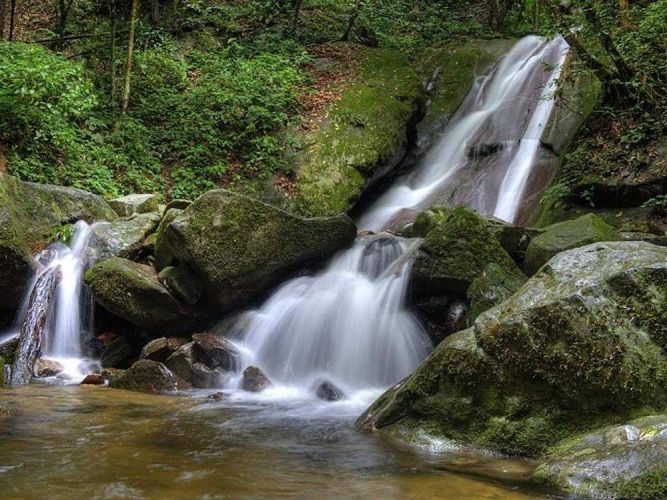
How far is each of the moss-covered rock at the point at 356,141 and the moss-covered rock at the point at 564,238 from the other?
534 centimetres

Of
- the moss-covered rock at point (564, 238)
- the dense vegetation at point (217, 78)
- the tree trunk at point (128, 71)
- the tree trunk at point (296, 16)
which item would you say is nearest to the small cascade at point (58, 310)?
the dense vegetation at point (217, 78)

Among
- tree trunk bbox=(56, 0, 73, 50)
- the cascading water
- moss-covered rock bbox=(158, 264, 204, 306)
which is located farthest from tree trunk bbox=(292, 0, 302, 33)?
moss-covered rock bbox=(158, 264, 204, 306)

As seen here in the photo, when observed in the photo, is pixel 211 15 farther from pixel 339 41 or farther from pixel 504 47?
pixel 504 47

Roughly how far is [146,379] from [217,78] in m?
9.17

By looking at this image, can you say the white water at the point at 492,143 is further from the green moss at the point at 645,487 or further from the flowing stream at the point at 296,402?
the green moss at the point at 645,487

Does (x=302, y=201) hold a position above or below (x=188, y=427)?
above

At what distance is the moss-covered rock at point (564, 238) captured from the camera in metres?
6.44

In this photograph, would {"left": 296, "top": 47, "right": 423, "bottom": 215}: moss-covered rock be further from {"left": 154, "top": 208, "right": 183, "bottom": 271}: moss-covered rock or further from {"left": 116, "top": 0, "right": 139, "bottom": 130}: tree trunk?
{"left": 116, "top": 0, "right": 139, "bottom": 130}: tree trunk

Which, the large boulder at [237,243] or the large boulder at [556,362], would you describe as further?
the large boulder at [237,243]

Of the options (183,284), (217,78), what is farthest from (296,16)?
(183,284)

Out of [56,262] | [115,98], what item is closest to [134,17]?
[115,98]

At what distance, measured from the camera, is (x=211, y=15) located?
17.4 metres

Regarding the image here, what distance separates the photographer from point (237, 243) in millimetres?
7766

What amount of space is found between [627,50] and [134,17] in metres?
9.86
